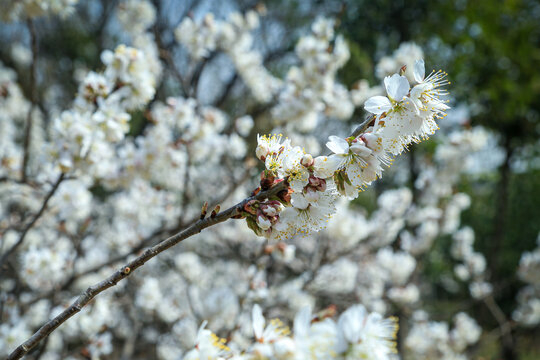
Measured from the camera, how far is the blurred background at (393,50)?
17.5 feet

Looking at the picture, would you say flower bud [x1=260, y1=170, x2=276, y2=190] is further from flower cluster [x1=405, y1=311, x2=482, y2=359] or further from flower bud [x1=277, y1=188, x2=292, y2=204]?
flower cluster [x1=405, y1=311, x2=482, y2=359]

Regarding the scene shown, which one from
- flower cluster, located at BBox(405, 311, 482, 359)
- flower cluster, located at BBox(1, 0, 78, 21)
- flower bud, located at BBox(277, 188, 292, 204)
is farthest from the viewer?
flower cluster, located at BBox(405, 311, 482, 359)

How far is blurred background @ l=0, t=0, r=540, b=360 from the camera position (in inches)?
210

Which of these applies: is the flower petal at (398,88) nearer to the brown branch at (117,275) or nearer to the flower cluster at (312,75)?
the brown branch at (117,275)

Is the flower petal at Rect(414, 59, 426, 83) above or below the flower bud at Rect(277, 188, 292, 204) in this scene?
above

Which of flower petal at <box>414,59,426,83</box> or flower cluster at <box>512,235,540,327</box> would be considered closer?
flower petal at <box>414,59,426,83</box>

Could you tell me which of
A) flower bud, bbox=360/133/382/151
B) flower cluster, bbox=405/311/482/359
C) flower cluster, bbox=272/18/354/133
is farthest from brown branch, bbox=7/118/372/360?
flower cluster, bbox=405/311/482/359

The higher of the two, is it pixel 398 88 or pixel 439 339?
pixel 398 88

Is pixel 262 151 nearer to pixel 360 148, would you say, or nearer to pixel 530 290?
pixel 360 148

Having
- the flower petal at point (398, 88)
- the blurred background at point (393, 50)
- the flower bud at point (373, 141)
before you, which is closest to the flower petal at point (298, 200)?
the flower bud at point (373, 141)

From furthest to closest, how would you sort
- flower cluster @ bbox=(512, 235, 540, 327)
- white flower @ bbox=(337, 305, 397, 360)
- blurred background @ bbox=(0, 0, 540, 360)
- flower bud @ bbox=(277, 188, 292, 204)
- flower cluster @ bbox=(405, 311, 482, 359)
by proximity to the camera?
blurred background @ bbox=(0, 0, 540, 360), flower cluster @ bbox=(405, 311, 482, 359), flower cluster @ bbox=(512, 235, 540, 327), flower bud @ bbox=(277, 188, 292, 204), white flower @ bbox=(337, 305, 397, 360)

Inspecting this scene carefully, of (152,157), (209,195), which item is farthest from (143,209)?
(209,195)

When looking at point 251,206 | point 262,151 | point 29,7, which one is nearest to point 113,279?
point 251,206

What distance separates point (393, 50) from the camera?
17.7 feet
